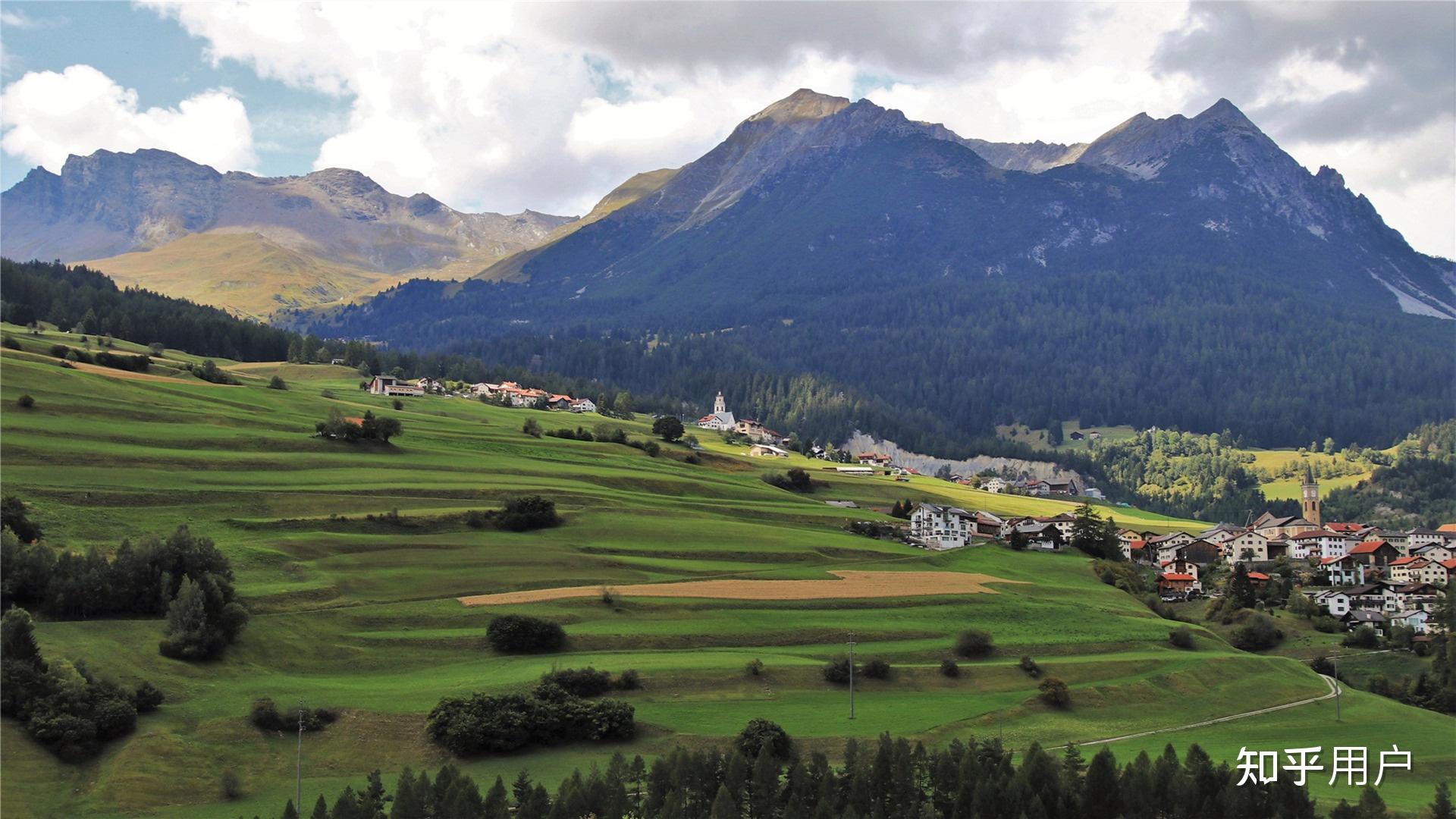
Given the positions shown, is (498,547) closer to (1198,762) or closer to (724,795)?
(724,795)

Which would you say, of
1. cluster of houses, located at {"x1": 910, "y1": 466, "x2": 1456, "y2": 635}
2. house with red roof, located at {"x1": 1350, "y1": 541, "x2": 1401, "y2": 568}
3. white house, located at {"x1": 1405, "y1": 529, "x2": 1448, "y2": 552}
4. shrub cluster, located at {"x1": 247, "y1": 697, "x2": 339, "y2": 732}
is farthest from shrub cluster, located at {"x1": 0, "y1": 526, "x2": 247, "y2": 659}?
white house, located at {"x1": 1405, "y1": 529, "x2": 1448, "y2": 552}

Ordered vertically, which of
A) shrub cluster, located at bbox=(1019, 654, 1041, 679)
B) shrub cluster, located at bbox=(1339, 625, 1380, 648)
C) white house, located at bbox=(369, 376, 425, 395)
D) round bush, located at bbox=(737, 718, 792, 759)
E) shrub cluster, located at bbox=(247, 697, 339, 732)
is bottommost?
shrub cluster, located at bbox=(247, 697, 339, 732)

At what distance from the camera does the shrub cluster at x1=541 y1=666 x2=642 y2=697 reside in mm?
73000

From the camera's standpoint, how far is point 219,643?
236 ft

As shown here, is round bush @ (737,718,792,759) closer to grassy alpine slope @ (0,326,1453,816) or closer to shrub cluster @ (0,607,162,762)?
grassy alpine slope @ (0,326,1453,816)

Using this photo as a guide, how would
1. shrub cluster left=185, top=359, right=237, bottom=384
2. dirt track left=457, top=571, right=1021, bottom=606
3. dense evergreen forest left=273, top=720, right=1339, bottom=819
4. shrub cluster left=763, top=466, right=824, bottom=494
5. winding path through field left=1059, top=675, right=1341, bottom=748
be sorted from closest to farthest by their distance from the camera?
dense evergreen forest left=273, top=720, right=1339, bottom=819
winding path through field left=1059, top=675, right=1341, bottom=748
dirt track left=457, top=571, right=1021, bottom=606
shrub cluster left=185, top=359, right=237, bottom=384
shrub cluster left=763, top=466, right=824, bottom=494

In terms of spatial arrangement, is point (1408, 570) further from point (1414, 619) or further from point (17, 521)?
point (17, 521)

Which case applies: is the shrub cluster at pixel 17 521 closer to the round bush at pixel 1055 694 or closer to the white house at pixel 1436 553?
the round bush at pixel 1055 694

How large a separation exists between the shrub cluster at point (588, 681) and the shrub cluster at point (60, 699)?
2093 centimetres

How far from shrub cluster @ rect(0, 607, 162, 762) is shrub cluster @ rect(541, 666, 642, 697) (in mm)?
20926

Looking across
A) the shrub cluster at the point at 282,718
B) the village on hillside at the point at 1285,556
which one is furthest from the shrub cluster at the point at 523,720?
the village on hillside at the point at 1285,556

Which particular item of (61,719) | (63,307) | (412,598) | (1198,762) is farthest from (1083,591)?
(63,307)

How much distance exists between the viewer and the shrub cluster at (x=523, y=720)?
6575 cm

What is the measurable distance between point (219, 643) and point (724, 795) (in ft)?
107
